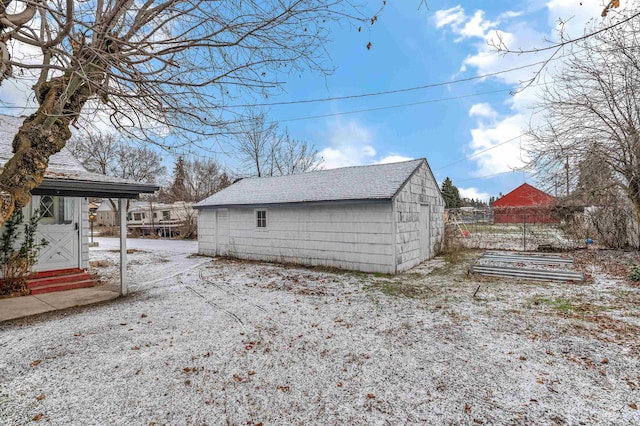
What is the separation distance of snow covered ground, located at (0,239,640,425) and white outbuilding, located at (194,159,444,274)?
2525mm

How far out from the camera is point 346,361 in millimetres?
3479

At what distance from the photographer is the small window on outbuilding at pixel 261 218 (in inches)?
435

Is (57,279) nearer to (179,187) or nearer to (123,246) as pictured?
(123,246)

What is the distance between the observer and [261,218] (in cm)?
1116

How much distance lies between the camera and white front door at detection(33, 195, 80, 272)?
23.0 ft

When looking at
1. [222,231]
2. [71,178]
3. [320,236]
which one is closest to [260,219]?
[222,231]

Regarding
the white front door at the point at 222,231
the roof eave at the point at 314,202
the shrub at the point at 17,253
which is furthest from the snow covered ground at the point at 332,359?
the white front door at the point at 222,231

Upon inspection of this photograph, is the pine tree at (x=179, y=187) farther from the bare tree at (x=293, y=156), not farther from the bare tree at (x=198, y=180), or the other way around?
the bare tree at (x=293, y=156)

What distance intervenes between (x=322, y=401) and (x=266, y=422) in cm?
53

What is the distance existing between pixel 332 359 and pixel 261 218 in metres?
8.09

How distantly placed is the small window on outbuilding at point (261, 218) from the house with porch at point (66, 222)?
16.1 feet

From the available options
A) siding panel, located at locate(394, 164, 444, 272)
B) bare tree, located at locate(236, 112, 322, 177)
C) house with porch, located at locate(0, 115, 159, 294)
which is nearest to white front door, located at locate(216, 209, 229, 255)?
house with porch, located at locate(0, 115, 159, 294)

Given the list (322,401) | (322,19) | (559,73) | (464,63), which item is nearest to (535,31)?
(322,19)

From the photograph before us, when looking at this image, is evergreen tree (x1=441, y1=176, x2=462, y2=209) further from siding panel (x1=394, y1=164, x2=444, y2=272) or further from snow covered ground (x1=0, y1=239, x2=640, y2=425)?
snow covered ground (x1=0, y1=239, x2=640, y2=425)
